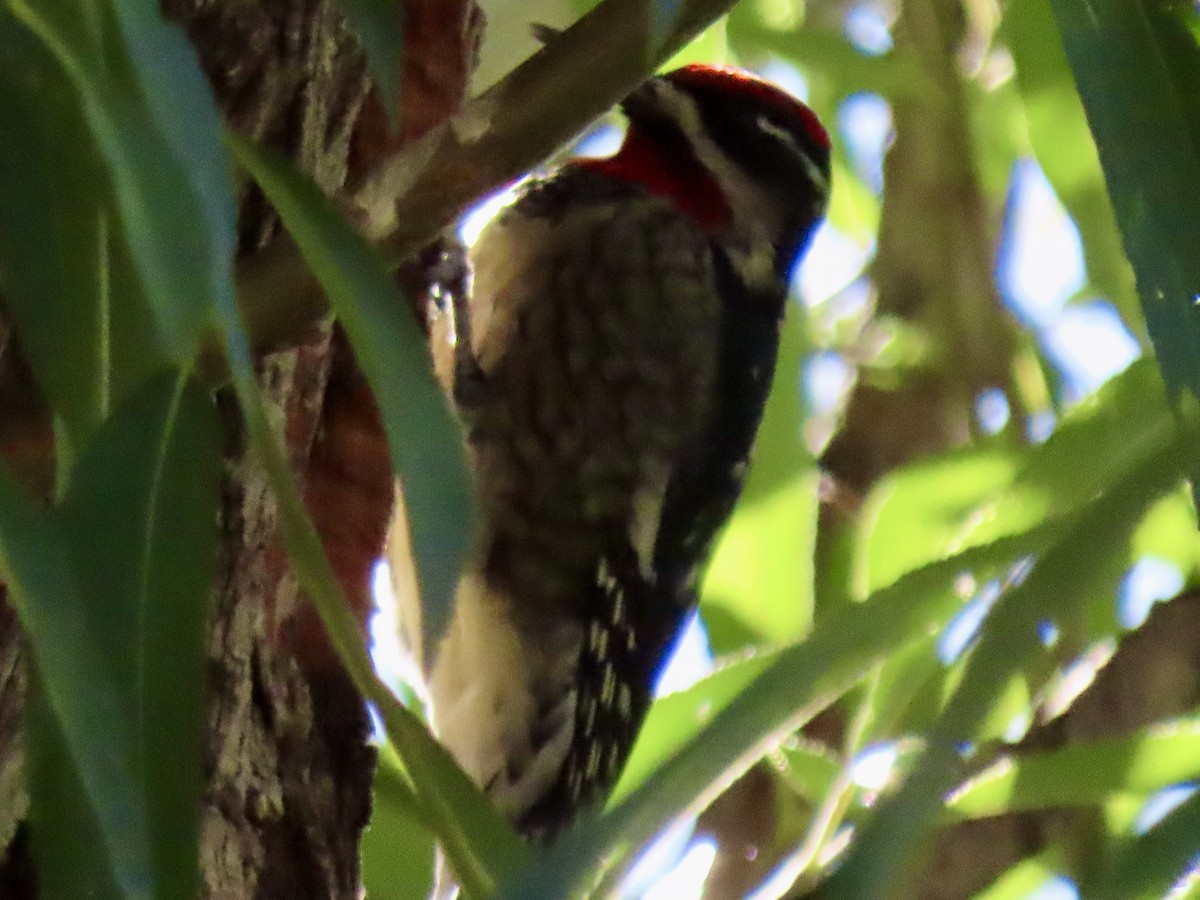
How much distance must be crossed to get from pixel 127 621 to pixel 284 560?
54 centimetres

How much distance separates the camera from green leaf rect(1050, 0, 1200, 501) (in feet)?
1.90

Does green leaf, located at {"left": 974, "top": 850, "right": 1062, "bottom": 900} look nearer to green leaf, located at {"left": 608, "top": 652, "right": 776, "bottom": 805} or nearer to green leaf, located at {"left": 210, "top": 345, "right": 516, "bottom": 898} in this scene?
green leaf, located at {"left": 608, "top": 652, "right": 776, "bottom": 805}

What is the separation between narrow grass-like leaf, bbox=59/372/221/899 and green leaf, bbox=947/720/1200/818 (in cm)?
57

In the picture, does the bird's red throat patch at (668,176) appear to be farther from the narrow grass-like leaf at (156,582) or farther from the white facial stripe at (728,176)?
the narrow grass-like leaf at (156,582)

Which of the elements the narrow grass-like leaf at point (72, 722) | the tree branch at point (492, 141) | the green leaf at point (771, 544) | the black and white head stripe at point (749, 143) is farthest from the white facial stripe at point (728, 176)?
the narrow grass-like leaf at point (72, 722)

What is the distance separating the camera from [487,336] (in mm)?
1475

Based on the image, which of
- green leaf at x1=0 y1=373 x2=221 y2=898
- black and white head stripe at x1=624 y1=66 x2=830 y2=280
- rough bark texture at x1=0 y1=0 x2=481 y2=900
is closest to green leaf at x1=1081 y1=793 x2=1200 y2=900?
green leaf at x1=0 y1=373 x2=221 y2=898

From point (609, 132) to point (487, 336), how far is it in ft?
1.57

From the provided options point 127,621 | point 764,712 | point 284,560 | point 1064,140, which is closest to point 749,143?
point 1064,140

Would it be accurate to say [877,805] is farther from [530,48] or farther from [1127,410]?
[530,48]

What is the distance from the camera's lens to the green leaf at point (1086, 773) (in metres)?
1.01

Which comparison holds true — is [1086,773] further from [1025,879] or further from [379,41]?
[379,41]

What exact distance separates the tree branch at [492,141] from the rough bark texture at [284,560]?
0.51 ft

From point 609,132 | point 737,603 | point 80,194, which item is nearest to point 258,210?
point 80,194
